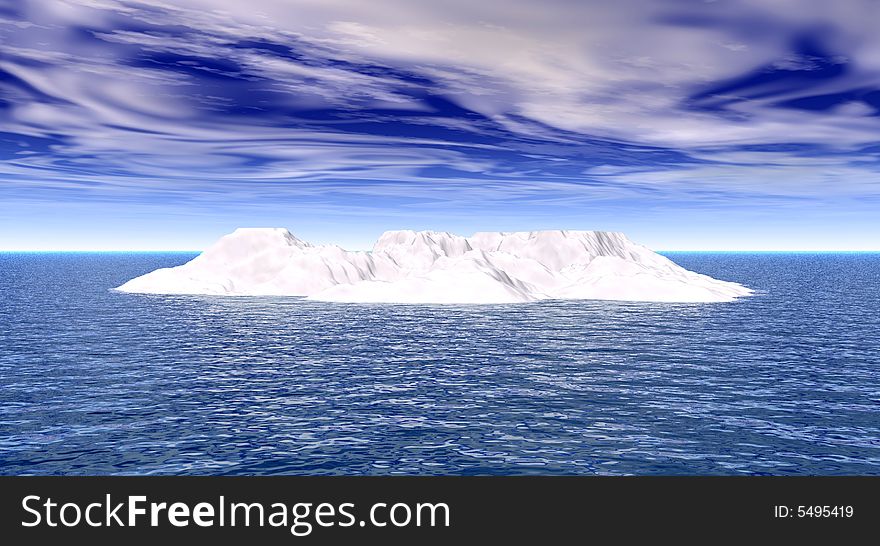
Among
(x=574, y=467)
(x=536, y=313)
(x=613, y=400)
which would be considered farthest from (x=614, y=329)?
(x=574, y=467)

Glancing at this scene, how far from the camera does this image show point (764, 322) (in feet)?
283

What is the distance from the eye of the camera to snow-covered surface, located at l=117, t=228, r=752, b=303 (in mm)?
120250

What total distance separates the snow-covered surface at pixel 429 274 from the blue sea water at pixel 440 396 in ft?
108

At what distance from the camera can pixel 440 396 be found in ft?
142

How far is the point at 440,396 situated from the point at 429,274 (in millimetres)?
83257

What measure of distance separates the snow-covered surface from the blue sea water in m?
32.8

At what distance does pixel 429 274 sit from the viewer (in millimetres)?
126250

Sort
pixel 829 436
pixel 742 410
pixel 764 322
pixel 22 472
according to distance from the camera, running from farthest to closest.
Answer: pixel 764 322 < pixel 742 410 < pixel 829 436 < pixel 22 472

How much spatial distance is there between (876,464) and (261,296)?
374 feet

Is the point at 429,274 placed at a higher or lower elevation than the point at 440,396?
higher

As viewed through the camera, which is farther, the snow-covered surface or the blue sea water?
the snow-covered surface

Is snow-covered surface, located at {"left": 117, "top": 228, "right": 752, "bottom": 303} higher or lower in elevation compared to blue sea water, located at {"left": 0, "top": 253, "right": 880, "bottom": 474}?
higher

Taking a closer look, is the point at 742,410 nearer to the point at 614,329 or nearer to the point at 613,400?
the point at 613,400

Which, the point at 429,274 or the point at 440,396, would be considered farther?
the point at 429,274
